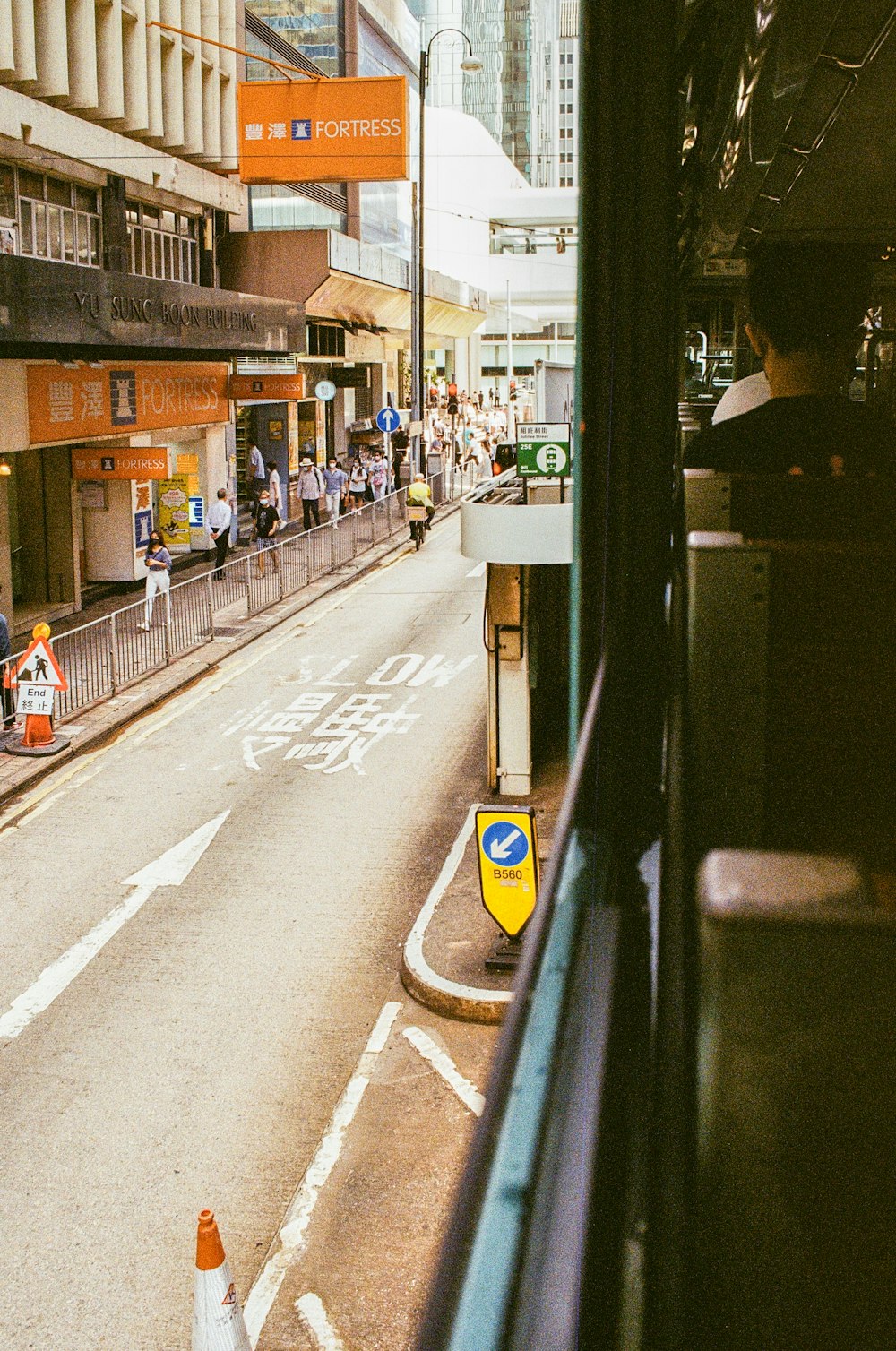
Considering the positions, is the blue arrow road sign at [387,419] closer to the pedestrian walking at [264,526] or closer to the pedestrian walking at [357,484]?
the pedestrian walking at [357,484]

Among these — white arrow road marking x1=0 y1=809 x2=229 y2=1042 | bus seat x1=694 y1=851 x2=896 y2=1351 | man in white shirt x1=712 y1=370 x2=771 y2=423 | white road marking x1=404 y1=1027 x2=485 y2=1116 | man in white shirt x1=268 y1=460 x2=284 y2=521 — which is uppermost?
man in white shirt x1=712 y1=370 x2=771 y2=423

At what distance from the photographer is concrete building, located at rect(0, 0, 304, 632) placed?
1742cm

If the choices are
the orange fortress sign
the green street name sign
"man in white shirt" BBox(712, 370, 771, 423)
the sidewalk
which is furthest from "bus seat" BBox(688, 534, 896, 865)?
the orange fortress sign

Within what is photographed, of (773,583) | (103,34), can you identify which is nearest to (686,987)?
(773,583)

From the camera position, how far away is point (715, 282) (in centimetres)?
891

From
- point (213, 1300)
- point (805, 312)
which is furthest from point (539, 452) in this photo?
point (805, 312)

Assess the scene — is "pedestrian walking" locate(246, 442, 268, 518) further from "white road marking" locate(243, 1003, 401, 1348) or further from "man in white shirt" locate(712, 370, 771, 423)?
"man in white shirt" locate(712, 370, 771, 423)

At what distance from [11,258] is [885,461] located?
13210 mm

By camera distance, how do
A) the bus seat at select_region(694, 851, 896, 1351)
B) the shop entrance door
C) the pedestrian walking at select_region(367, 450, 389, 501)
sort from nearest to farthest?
1. the bus seat at select_region(694, 851, 896, 1351)
2. the shop entrance door
3. the pedestrian walking at select_region(367, 450, 389, 501)

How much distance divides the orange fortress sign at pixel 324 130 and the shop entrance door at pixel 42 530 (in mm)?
5748

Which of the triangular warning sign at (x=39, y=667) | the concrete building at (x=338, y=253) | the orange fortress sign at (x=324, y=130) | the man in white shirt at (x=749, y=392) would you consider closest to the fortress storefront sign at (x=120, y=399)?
the concrete building at (x=338, y=253)

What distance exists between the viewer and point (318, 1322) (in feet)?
18.9

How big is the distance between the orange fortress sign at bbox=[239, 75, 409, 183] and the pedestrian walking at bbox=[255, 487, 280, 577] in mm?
5950

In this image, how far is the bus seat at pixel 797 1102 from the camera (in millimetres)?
1004
